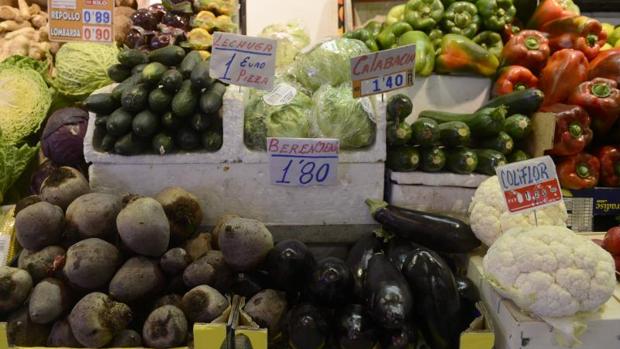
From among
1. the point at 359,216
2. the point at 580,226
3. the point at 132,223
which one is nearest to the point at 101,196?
the point at 132,223

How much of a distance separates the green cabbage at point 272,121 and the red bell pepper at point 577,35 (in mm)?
1439

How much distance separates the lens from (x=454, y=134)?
1896 millimetres

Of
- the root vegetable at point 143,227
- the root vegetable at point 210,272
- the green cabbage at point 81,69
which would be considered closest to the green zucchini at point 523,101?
the root vegetable at point 210,272

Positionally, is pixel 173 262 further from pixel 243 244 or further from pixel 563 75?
pixel 563 75

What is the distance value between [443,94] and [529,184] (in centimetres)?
93

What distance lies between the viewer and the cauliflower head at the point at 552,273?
1.38 m

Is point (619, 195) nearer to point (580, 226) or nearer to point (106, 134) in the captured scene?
point (580, 226)

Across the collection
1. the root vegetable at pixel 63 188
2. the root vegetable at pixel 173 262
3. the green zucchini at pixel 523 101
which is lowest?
the root vegetable at pixel 173 262

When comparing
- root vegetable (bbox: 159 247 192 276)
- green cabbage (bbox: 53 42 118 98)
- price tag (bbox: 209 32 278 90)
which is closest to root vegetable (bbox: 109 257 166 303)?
root vegetable (bbox: 159 247 192 276)

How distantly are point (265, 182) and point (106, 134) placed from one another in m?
0.58

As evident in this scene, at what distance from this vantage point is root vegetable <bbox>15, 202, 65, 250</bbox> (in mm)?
1525

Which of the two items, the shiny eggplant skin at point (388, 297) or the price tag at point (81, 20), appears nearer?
the shiny eggplant skin at point (388, 297)

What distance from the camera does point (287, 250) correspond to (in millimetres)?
1552

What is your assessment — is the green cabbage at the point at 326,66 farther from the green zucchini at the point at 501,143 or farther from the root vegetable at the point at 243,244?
the root vegetable at the point at 243,244
